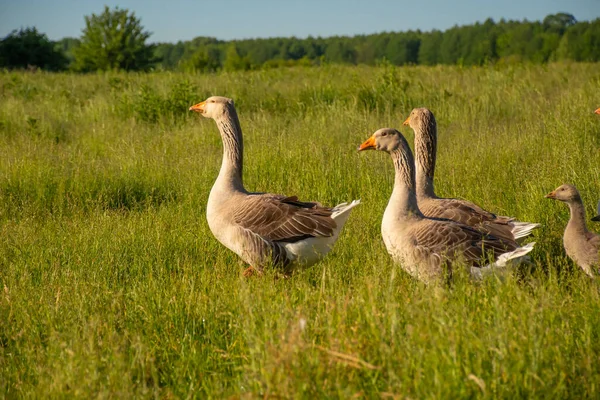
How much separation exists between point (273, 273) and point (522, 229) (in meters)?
1.98

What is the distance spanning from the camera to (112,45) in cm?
3709

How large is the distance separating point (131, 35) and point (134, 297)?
3707cm

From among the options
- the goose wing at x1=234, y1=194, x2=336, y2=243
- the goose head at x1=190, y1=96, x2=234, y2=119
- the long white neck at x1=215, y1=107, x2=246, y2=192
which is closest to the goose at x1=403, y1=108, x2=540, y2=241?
the goose wing at x1=234, y1=194, x2=336, y2=243

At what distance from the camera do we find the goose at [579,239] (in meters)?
4.45

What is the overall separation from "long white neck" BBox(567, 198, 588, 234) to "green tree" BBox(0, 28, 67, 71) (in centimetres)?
3302

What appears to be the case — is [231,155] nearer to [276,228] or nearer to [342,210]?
[276,228]

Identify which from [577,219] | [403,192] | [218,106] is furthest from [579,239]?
[218,106]

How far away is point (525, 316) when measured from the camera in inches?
117

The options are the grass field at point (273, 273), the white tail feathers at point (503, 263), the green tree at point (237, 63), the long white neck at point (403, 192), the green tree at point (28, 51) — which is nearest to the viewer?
the grass field at point (273, 273)

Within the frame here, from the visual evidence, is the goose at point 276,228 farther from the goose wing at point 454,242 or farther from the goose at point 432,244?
the goose wing at point 454,242

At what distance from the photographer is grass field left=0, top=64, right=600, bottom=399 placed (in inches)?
110

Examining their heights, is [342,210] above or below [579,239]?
above

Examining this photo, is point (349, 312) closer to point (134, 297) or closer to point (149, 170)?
point (134, 297)

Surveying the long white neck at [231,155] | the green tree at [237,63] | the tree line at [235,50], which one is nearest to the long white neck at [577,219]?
the long white neck at [231,155]
